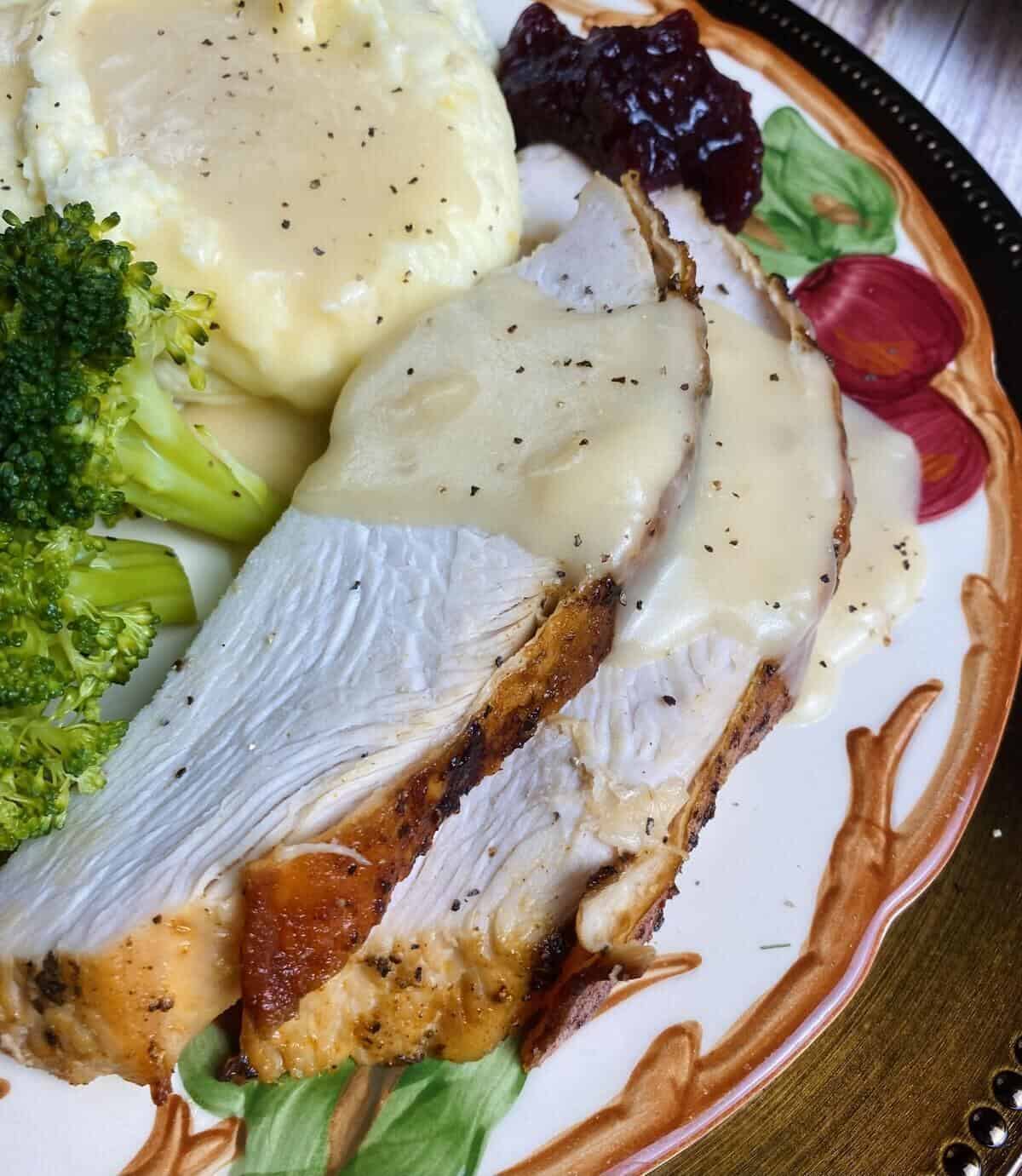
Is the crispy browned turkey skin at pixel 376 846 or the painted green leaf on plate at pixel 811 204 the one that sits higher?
the painted green leaf on plate at pixel 811 204

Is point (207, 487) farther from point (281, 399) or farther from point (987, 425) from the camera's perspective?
point (987, 425)

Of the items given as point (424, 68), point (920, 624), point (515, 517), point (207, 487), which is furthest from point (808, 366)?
point (207, 487)

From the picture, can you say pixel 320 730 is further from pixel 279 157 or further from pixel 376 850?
pixel 279 157

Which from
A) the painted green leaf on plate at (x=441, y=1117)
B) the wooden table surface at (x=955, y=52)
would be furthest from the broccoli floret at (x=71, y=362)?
the wooden table surface at (x=955, y=52)

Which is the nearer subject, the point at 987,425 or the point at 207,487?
the point at 207,487

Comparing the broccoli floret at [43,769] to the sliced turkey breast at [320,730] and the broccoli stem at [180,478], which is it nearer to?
the sliced turkey breast at [320,730]

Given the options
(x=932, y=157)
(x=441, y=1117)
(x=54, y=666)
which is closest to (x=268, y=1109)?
(x=441, y=1117)
